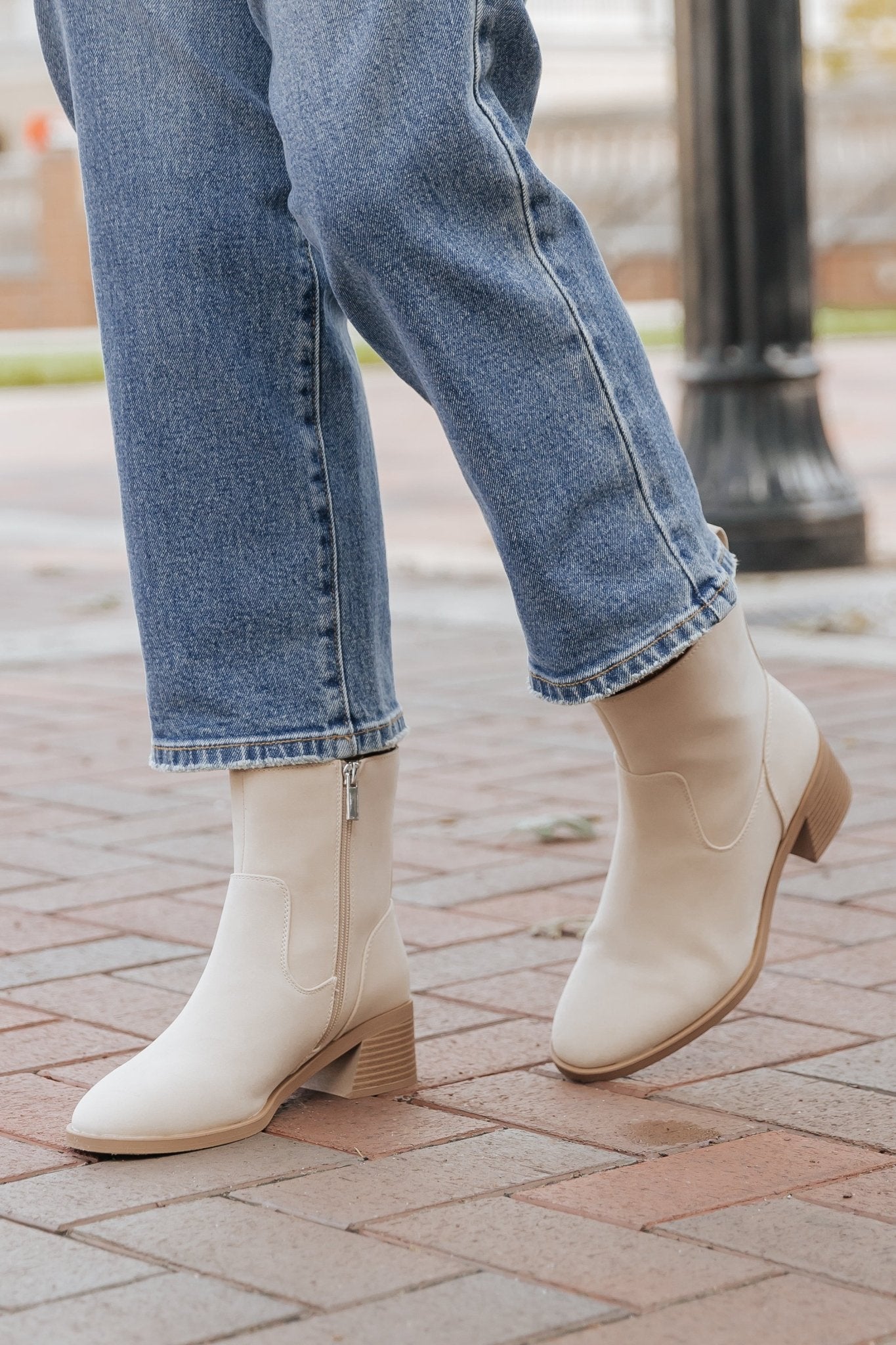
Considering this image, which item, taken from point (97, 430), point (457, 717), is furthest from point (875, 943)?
point (97, 430)

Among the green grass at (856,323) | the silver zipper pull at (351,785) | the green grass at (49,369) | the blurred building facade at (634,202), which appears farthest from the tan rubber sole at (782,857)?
the blurred building facade at (634,202)

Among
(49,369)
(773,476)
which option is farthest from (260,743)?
(49,369)

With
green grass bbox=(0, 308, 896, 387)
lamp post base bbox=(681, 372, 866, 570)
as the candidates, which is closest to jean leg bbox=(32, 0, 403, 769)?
lamp post base bbox=(681, 372, 866, 570)

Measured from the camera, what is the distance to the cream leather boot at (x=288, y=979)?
1.57m

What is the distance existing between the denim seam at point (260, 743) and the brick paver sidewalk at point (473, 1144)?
0.99ft

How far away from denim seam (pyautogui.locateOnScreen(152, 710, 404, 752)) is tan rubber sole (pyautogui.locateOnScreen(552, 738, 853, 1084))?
325 mm

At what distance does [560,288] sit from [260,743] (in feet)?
1.38

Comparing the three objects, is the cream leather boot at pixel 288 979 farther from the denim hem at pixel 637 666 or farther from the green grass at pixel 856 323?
the green grass at pixel 856 323

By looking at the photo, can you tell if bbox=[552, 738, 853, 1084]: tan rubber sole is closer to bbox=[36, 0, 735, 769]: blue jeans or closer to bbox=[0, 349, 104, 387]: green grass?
bbox=[36, 0, 735, 769]: blue jeans

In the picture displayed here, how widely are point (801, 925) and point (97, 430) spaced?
8.58 meters

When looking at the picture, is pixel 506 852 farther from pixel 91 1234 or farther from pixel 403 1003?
pixel 91 1234

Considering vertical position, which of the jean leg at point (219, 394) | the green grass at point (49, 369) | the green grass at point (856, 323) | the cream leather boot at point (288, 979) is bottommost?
the green grass at point (856, 323)

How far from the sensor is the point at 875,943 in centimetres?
210

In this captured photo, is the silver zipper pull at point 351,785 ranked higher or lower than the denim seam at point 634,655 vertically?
lower
